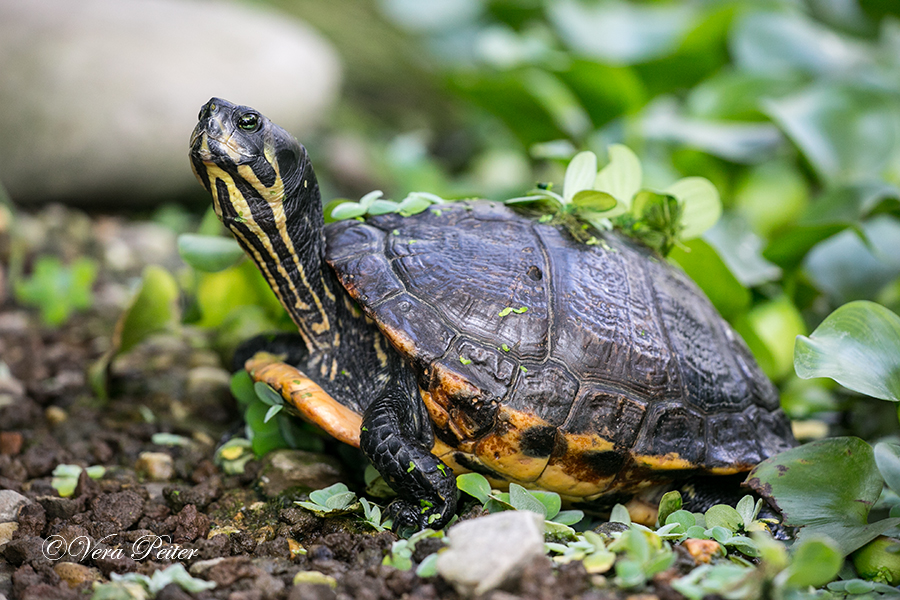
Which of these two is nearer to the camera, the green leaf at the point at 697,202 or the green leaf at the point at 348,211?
the green leaf at the point at 348,211

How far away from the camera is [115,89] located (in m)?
3.85

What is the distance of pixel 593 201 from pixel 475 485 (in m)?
0.88

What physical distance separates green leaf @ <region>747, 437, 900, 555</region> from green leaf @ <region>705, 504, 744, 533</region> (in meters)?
0.09

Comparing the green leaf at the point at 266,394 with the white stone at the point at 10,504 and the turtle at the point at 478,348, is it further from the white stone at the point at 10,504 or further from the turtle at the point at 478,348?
the white stone at the point at 10,504

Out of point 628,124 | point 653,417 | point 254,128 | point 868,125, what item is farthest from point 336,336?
point 868,125

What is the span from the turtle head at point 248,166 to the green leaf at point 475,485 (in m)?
0.83

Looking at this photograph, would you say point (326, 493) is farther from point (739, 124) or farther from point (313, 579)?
point (739, 124)

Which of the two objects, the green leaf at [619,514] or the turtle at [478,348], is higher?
the turtle at [478,348]

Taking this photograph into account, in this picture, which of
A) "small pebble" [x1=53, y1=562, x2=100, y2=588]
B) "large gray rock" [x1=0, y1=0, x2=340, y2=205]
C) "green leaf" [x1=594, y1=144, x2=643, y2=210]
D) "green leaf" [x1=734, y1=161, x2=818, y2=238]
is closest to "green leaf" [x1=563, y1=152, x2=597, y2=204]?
"green leaf" [x1=594, y1=144, x2=643, y2=210]

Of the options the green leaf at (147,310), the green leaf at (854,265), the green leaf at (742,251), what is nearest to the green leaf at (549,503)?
the green leaf at (742,251)

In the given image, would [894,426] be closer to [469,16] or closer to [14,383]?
[14,383]

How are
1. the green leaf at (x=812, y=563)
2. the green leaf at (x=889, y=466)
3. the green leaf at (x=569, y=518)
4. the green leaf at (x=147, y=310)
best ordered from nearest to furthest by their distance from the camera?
1. the green leaf at (x=812, y=563)
2. the green leaf at (x=889, y=466)
3. the green leaf at (x=569, y=518)
4. the green leaf at (x=147, y=310)

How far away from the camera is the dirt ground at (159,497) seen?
52.4 inches

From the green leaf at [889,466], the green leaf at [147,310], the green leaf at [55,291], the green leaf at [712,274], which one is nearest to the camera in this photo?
the green leaf at [889,466]
